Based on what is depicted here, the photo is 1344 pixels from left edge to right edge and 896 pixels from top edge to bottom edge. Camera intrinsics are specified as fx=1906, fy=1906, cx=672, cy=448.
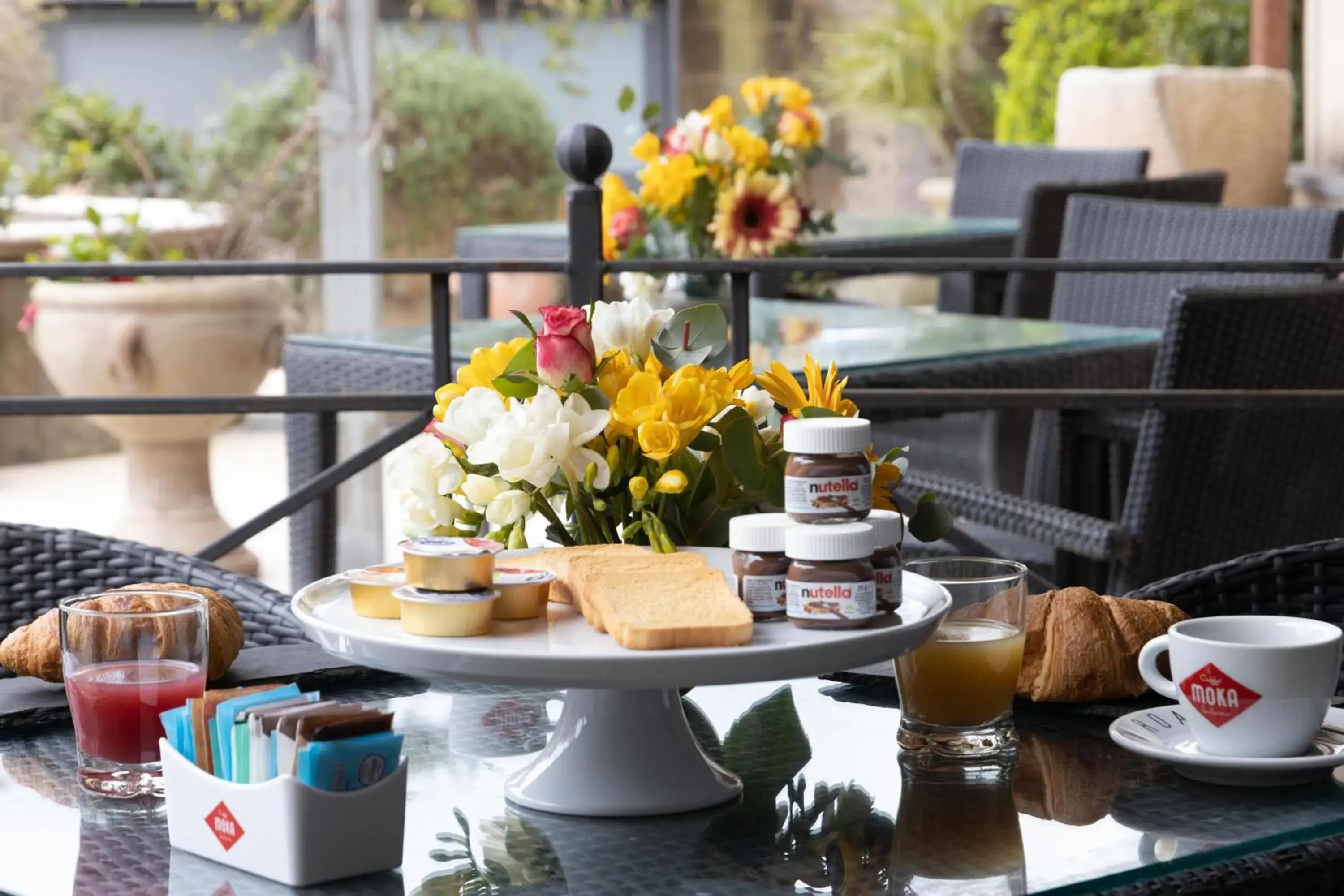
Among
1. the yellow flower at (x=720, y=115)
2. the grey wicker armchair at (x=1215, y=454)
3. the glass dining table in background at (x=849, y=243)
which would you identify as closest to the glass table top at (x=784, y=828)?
the grey wicker armchair at (x=1215, y=454)

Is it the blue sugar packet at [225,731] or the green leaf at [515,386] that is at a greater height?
the green leaf at [515,386]

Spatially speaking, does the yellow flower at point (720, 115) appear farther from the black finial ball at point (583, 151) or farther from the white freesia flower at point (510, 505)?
the white freesia flower at point (510, 505)

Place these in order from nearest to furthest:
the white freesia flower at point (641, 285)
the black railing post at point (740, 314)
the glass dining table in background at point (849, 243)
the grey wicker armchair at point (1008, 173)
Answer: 1. the black railing post at point (740, 314)
2. the white freesia flower at point (641, 285)
3. the glass dining table in background at point (849, 243)
4. the grey wicker armchair at point (1008, 173)

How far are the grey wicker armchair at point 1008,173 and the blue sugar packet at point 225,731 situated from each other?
11.7ft

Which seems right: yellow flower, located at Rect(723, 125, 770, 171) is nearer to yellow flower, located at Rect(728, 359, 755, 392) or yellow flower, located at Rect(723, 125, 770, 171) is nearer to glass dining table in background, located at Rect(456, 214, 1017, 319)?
glass dining table in background, located at Rect(456, 214, 1017, 319)

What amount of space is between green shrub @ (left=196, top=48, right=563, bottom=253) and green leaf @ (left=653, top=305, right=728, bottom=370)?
584 cm

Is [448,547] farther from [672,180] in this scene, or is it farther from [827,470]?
[672,180]

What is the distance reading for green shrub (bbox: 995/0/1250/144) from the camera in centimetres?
723

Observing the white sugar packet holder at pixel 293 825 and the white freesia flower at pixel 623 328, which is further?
the white freesia flower at pixel 623 328

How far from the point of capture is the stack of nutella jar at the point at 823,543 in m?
0.92

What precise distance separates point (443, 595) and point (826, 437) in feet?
0.66

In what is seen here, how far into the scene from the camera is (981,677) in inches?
41.0

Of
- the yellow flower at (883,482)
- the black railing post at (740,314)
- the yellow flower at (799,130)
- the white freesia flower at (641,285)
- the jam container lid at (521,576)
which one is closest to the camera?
the jam container lid at (521,576)

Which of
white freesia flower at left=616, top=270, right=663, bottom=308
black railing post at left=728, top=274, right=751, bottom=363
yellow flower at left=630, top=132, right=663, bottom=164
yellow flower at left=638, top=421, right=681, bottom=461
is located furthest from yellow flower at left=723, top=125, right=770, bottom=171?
yellow flower at left=638, top=421, right=681, bottom=461
